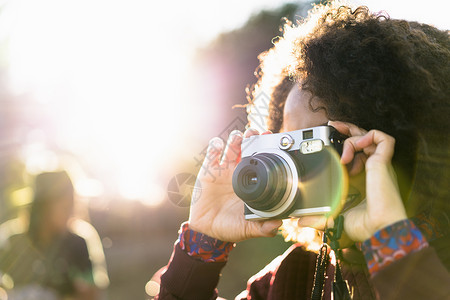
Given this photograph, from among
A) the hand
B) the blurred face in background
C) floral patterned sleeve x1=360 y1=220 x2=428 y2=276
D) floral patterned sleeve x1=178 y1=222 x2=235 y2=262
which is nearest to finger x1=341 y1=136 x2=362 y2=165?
the hand

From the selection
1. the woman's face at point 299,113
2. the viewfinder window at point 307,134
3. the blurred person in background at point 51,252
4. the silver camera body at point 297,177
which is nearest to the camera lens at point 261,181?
the silver camera body at point 297,177

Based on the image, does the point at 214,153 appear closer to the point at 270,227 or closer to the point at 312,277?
the point at 270,227

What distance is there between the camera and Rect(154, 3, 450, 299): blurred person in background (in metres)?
1.11

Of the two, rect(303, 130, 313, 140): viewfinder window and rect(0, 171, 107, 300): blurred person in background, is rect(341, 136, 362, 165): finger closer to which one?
rect(303, 130, 313, 140): viewfinder window

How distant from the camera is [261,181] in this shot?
1.33 m

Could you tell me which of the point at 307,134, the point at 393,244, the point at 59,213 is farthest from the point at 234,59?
the point at 393,244

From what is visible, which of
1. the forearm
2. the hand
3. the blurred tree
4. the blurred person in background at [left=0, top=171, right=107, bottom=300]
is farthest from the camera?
the blurred tree

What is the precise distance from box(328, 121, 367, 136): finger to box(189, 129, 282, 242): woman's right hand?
0.45m

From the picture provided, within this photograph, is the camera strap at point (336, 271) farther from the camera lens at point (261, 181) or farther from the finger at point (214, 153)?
the finger at point (214, 153)

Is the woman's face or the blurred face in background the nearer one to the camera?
the woman's face

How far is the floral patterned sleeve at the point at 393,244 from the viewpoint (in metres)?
1.08

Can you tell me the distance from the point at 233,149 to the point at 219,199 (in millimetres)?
213

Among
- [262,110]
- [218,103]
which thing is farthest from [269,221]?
[218,103]

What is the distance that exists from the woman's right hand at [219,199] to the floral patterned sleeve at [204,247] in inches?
0.9
